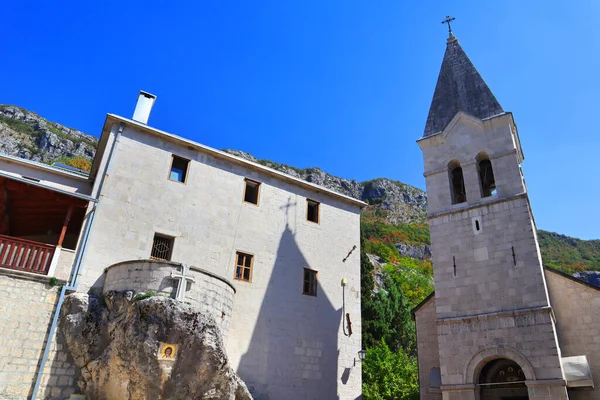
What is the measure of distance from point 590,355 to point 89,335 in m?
16.3

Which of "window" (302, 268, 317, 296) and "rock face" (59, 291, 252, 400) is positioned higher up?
"window" (302, 268, 317, 296)

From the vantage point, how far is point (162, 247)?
51.8ft

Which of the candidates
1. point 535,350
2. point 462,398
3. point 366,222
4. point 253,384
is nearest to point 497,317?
point 535,350

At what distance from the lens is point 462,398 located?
14.0m

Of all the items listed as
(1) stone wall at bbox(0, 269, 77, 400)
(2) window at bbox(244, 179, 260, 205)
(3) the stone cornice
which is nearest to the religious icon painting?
(1) stone wall at bbox(0, 269, 77, 400)

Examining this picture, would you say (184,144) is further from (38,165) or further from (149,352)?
(149,352)

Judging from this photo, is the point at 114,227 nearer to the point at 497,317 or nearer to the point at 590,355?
the point at 497,317

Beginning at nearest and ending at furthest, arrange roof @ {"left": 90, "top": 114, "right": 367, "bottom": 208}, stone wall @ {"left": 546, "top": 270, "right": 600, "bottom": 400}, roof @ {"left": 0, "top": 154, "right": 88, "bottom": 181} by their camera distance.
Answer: stone wall @ {"left": 546, "top": 270, "right": 600, "bottom": 400} < roof @ {"left": 0, "top": 154, "right": 88, "bottom": 181} < roof @ {"left": 90, "top": 114, "right": 367, "bottom": 208}

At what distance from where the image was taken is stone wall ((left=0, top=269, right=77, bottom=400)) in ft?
38.0

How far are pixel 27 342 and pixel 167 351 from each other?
4.18 m

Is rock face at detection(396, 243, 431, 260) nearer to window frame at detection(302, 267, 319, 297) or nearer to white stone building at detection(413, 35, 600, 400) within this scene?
window frame at detection(302, 267, 319, 297)

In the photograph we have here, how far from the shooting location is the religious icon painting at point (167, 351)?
37.4 ft

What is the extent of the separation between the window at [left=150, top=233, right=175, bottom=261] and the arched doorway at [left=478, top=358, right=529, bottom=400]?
1176cm

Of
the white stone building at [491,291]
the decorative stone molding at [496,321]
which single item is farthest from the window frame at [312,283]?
the decorative stone molding at [496,321]
